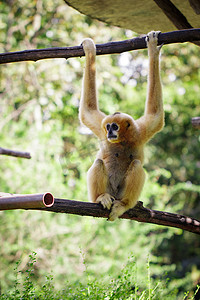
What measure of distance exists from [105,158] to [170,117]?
799cm

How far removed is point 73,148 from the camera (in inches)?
447

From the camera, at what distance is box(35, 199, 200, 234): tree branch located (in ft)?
10.1

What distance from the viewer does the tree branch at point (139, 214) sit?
3.09m

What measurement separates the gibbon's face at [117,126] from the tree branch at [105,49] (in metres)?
1.00

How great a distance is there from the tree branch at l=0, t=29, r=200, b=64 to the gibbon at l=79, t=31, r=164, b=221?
39 centimetres

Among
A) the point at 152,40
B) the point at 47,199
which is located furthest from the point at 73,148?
the point at 47,199

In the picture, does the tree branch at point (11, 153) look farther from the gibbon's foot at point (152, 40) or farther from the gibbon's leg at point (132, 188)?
the gibbon's foot at point (152, 40)

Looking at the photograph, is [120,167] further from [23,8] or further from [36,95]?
[23,8]

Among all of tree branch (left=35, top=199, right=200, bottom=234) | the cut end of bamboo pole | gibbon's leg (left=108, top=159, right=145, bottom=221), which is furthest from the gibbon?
the cut end of bamboo pole

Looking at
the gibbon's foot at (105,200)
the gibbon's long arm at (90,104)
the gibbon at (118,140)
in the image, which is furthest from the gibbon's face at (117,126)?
the gibbon's foot at (105,200)

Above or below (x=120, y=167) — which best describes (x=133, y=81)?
above

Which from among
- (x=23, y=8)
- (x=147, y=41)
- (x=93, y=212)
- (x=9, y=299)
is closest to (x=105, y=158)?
(x=93, y=212)

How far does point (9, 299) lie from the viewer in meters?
3.32

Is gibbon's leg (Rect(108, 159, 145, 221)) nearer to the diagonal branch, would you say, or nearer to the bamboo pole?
the diagonal branch
